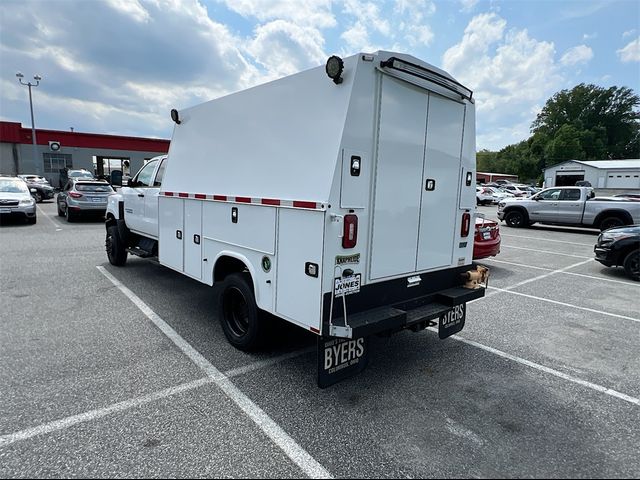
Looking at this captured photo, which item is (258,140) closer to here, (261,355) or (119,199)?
(261,355)

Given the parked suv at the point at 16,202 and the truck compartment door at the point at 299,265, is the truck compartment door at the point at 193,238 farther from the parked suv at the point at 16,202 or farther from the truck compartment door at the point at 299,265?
the parked suv at the point at 16,202

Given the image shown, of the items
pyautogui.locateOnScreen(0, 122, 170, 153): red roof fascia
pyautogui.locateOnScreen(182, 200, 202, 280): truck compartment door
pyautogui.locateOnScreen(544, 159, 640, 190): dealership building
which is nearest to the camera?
pyautogui.locateOnScreen(182, 200, 202, 280): truck compartment door

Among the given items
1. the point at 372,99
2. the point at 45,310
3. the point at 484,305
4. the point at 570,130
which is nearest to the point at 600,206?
the point at 484,305

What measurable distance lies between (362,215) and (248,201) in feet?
3.93

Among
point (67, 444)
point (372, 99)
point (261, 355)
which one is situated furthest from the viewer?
point (261, 355)

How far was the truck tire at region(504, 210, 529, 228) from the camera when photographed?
55.4 feet

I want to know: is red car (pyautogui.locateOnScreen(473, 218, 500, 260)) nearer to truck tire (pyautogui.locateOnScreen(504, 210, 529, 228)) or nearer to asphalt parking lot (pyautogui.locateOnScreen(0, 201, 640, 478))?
asphalt parking lot (pyautogui.locateOnScreen(0, 201, 640, 478))

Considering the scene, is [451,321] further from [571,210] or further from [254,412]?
[571,210]

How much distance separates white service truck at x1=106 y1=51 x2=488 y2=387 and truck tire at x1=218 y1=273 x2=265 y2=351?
0.02m

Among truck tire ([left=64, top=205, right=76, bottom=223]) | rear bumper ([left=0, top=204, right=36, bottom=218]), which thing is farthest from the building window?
rear bumper ([left=0, top=204, right=36, bottom=218])

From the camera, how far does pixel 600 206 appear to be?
47.8ft

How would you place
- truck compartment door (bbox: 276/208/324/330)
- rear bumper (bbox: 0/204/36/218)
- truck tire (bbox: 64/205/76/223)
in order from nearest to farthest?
truck compartment door (bbox: 276/208/324/330)
rear bumper (bbox: 0/204/36/218)
truck tire (bbox: 64/205/76/223)

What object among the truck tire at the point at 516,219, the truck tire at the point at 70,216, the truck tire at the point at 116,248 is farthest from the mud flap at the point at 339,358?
the truck tire at the point at 516,219

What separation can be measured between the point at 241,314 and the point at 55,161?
1566 inches
